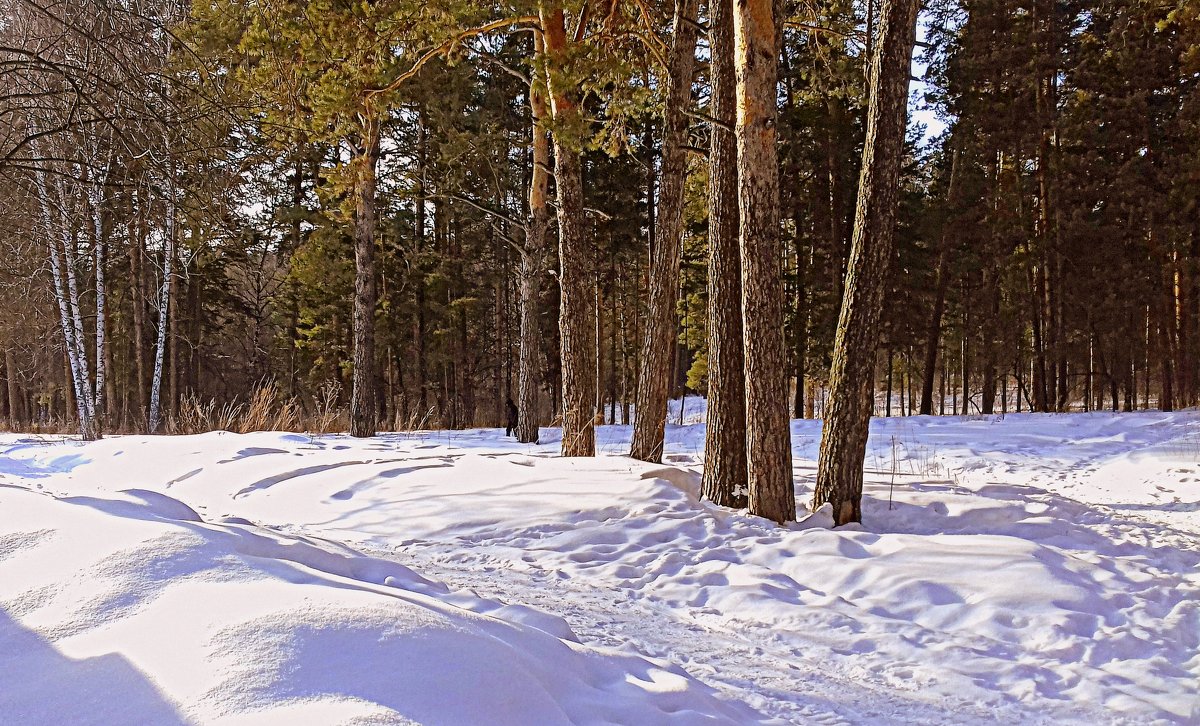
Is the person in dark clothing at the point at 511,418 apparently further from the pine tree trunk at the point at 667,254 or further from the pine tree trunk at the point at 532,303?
the pine tree trunk at the point at 667,254

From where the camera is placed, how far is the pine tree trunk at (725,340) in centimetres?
596

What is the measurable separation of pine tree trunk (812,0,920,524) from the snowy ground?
1.70 ft

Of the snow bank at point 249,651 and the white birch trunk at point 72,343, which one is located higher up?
the white birch trunk at point 72,343

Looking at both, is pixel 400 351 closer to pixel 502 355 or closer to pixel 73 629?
pixel 502 355

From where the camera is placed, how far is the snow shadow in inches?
62.6

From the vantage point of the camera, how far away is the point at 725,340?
5.98 meters

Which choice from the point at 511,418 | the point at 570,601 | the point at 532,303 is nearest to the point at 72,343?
the point at 511,418

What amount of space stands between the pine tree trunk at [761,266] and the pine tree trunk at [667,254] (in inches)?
66.2

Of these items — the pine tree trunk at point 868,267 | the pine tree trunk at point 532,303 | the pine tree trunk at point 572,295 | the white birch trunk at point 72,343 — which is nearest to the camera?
the pine tree trunk at point 868,267

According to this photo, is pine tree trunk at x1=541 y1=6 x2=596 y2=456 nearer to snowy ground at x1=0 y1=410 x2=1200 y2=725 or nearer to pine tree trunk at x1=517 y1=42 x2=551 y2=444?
snowy ground at x1=0 y1=410 x2=1200 y2=725

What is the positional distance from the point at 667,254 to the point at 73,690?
6.18 m

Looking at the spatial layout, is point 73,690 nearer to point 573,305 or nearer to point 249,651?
point 249,651

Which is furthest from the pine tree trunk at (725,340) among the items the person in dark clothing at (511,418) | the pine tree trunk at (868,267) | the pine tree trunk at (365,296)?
the pine tree trunk at (365,296)

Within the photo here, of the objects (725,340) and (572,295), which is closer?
(725,340)
